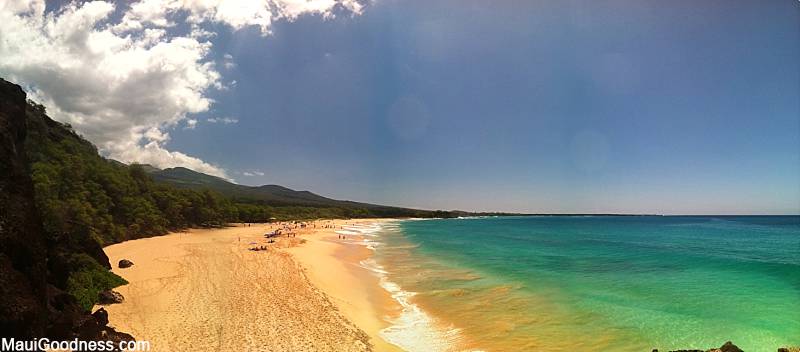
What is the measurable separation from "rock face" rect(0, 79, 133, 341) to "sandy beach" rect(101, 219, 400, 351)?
2400 millimetres

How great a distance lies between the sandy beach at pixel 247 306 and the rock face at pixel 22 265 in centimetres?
240

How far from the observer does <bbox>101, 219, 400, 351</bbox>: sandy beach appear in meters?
13.4

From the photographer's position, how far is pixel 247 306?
17.4 meters

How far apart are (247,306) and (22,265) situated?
32.1ft

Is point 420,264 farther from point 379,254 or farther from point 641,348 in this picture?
point 641,348

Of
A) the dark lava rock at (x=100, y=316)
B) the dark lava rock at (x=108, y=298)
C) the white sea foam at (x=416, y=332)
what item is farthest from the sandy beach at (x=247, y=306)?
the dark lava rock at (x=100, y=316)

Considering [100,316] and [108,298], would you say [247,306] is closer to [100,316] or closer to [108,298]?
[108,298]

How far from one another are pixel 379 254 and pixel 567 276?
21.8m

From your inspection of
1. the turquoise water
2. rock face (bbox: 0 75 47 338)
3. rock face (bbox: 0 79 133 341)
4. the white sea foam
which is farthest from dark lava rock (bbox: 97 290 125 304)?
the turquoise water

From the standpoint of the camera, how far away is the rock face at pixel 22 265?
316 inches

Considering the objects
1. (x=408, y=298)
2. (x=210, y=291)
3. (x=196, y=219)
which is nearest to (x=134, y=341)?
(x=210, y=291)

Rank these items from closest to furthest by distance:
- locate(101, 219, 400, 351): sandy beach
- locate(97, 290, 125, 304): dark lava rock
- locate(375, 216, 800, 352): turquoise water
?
locate(101, 219, 400, 351): sandy beach < locate(375, 216, 800, 352): turquoise water < locate(97, 290, 125, 304): dark lava rock

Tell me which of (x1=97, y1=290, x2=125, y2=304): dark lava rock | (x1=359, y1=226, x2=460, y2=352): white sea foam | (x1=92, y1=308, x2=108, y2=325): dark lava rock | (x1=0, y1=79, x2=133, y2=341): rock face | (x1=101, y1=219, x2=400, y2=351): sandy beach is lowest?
(x1=359, y1=226, x2=460, y2=352): white sea foam

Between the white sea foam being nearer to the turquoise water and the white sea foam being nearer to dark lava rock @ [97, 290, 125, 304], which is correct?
the turquoise water
